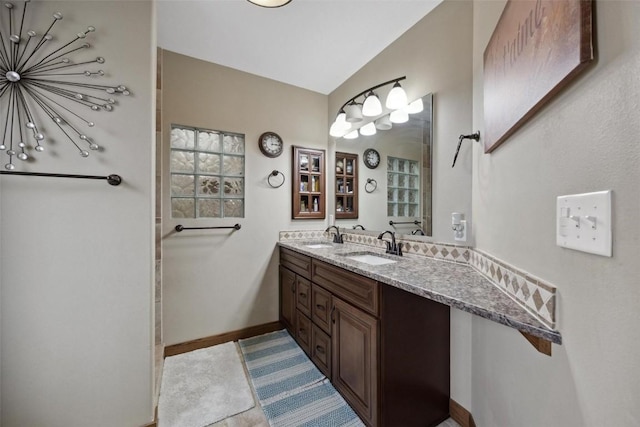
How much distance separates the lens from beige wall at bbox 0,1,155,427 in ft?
3.67

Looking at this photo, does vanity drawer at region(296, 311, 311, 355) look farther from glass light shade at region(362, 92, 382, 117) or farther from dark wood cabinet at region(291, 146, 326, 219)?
glass light shade at region(362, 92, 382, 117)

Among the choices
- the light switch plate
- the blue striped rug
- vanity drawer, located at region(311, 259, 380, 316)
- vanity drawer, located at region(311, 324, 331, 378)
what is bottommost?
the blue striped rug

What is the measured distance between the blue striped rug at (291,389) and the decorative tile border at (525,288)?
1.12m

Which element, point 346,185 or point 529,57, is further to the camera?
point 346,185

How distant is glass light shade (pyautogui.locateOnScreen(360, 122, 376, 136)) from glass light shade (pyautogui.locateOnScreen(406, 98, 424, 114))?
0.41 m

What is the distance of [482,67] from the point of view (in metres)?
1.31

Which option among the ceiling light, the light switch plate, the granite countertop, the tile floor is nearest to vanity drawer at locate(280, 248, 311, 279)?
the granite countertop

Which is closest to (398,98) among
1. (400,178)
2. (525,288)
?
(400,178)

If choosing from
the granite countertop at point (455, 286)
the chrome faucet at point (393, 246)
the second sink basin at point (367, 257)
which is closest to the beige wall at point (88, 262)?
the granite countertop at point (455, 286)

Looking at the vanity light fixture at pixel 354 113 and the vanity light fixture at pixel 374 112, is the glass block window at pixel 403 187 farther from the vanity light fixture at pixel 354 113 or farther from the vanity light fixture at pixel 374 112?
the vanity light fixture at pixel 354 113

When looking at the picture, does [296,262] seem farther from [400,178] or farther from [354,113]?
[354,113]

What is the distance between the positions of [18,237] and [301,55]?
7.06ft

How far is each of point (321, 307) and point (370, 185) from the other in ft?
3.72

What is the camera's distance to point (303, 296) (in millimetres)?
2084
